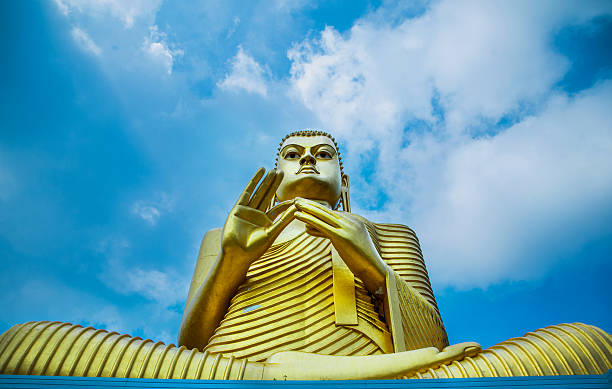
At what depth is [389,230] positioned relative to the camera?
5.09 meters

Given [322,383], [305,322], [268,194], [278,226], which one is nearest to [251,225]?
[278,226]

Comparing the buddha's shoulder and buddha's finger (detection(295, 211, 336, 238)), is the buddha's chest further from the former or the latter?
the buddha's shoulder

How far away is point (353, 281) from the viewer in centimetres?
396

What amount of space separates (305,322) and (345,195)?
2519mm

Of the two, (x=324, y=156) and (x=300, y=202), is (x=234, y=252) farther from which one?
(x=324, y=156)

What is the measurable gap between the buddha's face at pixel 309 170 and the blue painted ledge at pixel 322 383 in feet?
9.83

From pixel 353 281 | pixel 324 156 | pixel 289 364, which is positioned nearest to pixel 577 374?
pixel 289 364

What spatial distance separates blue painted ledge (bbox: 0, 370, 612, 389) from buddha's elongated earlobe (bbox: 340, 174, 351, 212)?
360 centimetres

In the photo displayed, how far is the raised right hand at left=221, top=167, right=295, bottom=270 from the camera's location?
3.77 m

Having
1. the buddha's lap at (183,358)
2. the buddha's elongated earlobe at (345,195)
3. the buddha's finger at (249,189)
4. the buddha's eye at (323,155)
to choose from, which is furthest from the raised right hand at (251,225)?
the buddha's elongated earlobe at (345,195)

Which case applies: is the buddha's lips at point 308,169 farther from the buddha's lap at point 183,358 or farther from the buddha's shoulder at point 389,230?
the buddha's lap at point 183,358

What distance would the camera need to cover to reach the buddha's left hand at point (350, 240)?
363cm

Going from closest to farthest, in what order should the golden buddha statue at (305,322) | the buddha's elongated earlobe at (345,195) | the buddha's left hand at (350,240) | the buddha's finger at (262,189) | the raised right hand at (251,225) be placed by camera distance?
the golden buddha statue at (305,322)
the buddha's left hand at (350,240)
the raised right hand at (251,225)
the buddha's finger at (262,189)
the buddha's elongated earlobe at (345,195)

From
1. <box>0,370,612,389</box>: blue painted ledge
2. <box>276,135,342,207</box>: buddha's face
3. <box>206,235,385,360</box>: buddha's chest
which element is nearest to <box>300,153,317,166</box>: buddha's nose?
<box>276,135,342,207</box>: buddha's face
